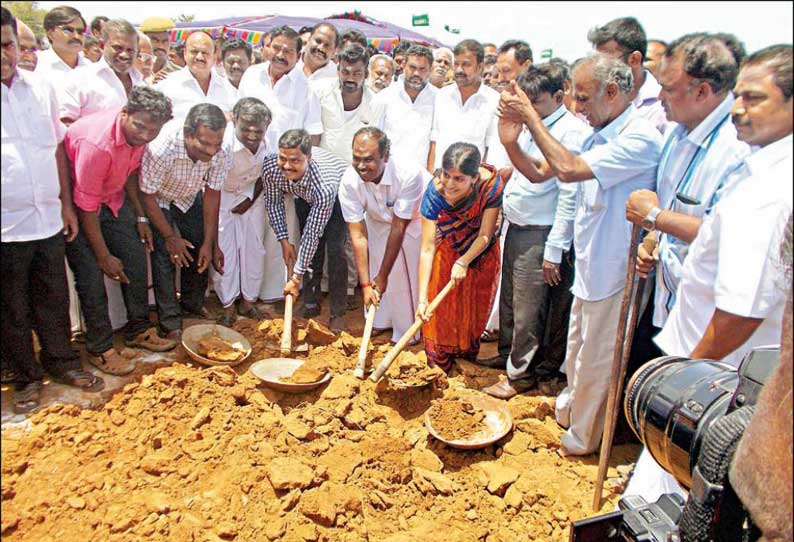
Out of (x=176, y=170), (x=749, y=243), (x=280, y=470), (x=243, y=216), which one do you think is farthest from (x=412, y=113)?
(x=749, y=243)

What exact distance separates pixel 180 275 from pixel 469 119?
2.56 m

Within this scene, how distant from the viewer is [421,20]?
10.9 m

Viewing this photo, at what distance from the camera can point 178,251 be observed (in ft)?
12.6

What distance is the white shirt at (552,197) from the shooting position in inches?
126

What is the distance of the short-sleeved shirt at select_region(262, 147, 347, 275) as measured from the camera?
4.10m

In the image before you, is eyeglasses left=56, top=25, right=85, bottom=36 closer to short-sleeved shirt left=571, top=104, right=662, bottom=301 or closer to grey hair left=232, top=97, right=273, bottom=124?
grey hair left=232, top=97, right=273, bottom=124

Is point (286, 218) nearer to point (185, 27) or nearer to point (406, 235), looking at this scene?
point (406, 235)

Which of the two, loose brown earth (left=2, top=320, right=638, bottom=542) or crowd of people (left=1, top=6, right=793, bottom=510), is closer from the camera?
crowd of people (left=1, top=6, right=793, bottom=510)

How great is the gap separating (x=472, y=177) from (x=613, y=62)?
3.53 ft

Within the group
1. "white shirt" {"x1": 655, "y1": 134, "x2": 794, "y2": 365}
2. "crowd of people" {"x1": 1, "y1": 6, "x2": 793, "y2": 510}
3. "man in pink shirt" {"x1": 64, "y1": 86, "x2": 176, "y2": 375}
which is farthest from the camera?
"man in pink shirt" {"x1": 64, "y1": 86, "x2": 176, "y2": 375}

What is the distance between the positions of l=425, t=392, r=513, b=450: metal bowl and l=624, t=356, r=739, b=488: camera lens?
1541 mm

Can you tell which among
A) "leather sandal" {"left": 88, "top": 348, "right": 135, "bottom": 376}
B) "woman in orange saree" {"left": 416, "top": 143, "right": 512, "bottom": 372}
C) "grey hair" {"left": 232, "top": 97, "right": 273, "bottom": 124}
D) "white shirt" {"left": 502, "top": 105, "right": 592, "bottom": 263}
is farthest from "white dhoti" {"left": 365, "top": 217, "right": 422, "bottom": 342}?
"leather sandal" {"left": 88, "top": 348, "right": 135, "bottom": 376}

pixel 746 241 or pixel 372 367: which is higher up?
pixel 746 241

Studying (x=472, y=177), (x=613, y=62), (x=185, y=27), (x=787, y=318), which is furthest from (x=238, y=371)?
(x=185, y=27)
